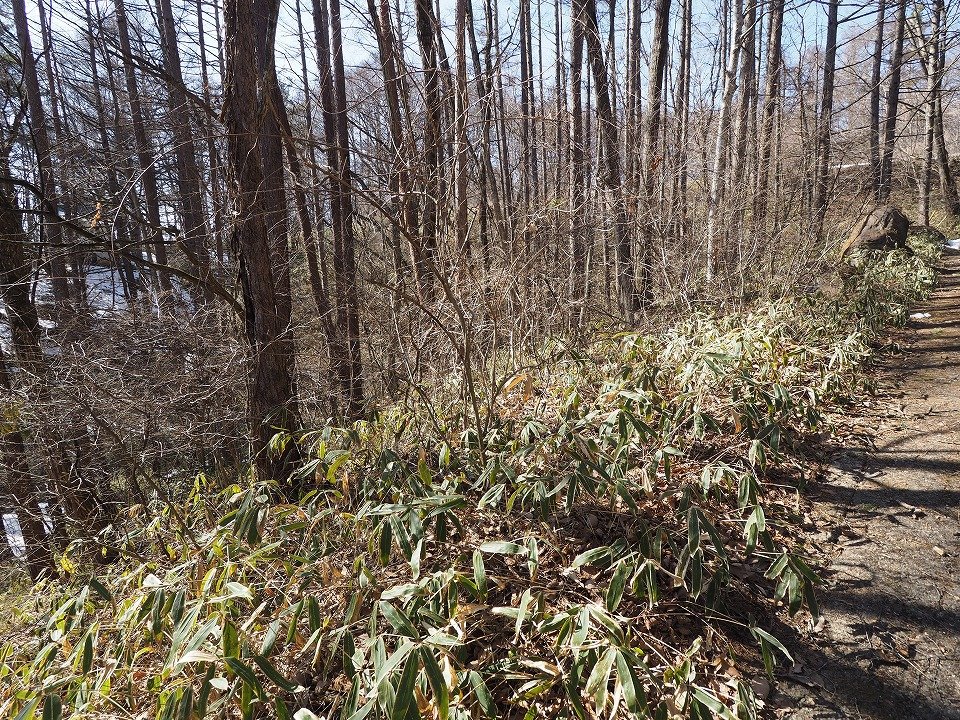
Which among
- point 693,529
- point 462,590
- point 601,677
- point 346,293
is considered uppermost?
point 346,293

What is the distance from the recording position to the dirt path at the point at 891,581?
6.11ft

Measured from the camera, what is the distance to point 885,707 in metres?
1.81

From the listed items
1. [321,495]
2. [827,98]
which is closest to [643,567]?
[321,495]

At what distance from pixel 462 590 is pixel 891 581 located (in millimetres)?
1861

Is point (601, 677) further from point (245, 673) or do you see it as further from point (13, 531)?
point (13, 531)

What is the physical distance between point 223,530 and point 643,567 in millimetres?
1745

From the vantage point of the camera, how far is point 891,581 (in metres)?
2.34

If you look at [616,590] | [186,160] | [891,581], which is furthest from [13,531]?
[891,581]

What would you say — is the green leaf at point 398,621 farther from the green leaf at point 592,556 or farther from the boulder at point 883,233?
the boulder at point 883,233

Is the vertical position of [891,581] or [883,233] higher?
[883,233]

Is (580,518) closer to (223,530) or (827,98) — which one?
(223,530)

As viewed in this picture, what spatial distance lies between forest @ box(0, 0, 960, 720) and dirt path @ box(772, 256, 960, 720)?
136 mm

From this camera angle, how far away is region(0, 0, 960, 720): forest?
6.21ft

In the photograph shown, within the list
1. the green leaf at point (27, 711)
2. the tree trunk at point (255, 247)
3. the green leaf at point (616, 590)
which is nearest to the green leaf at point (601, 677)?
the green leaf at point (616, 590)
